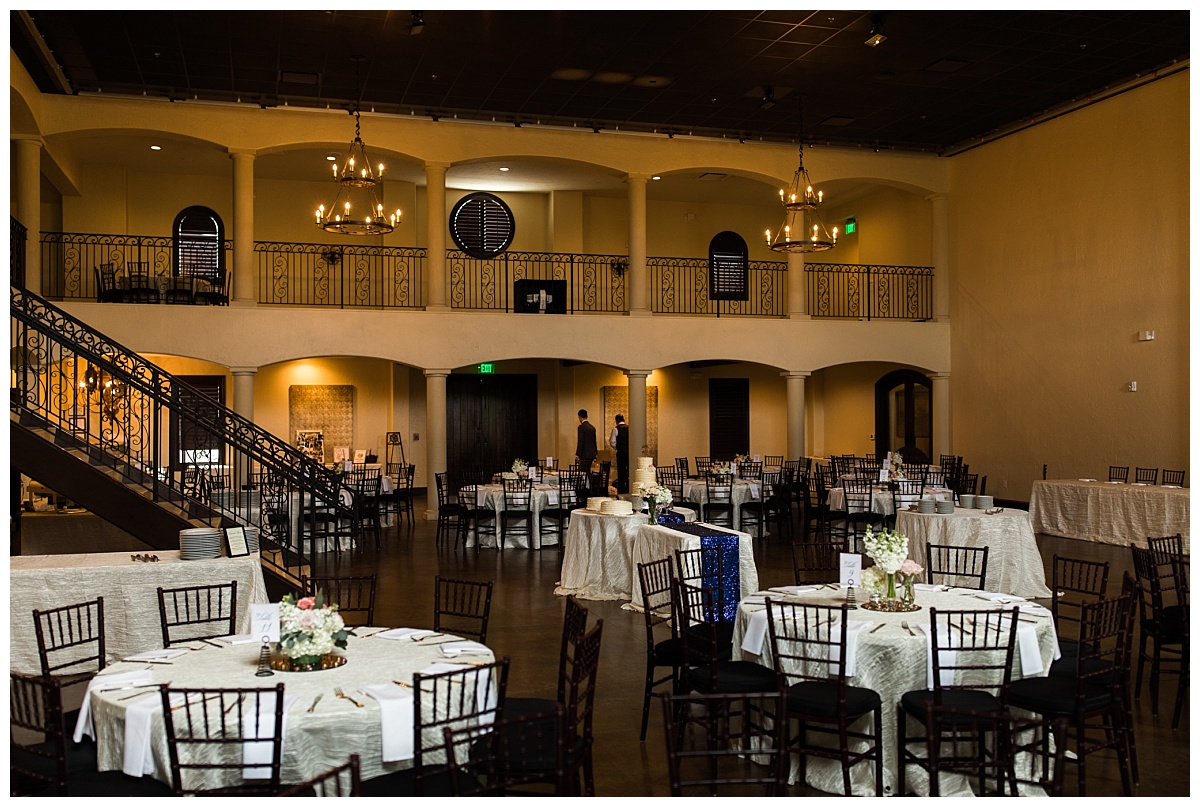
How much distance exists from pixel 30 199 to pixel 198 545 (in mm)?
8453

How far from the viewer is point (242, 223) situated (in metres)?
13.9

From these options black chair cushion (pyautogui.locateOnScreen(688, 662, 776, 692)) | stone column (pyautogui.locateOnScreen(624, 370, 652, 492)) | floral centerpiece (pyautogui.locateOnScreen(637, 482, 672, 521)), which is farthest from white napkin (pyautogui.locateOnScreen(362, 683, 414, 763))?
stone column (pyautogui.locateOnScreen(624, 370, 652, 492))

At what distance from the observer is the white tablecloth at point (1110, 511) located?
10.9m

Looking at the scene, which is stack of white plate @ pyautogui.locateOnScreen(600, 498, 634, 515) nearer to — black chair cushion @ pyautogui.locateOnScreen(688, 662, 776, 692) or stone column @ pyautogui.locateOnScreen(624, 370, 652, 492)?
black chair cushion @ pyautogui.locateOnScreen(688, 662, 776, 692)

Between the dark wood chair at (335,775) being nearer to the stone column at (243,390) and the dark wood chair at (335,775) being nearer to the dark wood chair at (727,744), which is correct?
the dark wood chair at (727,744)

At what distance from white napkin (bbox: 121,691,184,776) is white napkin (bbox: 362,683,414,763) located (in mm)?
772

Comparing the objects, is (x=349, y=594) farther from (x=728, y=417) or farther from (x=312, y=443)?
(x=728, y=417)

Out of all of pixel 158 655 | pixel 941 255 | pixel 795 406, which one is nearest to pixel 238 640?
pixel 158 655

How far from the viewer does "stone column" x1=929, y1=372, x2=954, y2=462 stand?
1689cm

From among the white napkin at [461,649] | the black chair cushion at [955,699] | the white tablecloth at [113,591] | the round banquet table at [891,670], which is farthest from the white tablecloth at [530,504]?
the black chair cushion at [955,699]

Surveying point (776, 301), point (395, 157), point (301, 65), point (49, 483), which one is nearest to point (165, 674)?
point (49, 483)

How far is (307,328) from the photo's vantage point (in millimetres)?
14156

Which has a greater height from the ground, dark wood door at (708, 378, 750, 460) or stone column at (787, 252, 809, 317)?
stone column at (787, 252, 809, 317)

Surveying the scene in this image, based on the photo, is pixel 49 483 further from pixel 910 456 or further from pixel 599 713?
pixel 910 456
